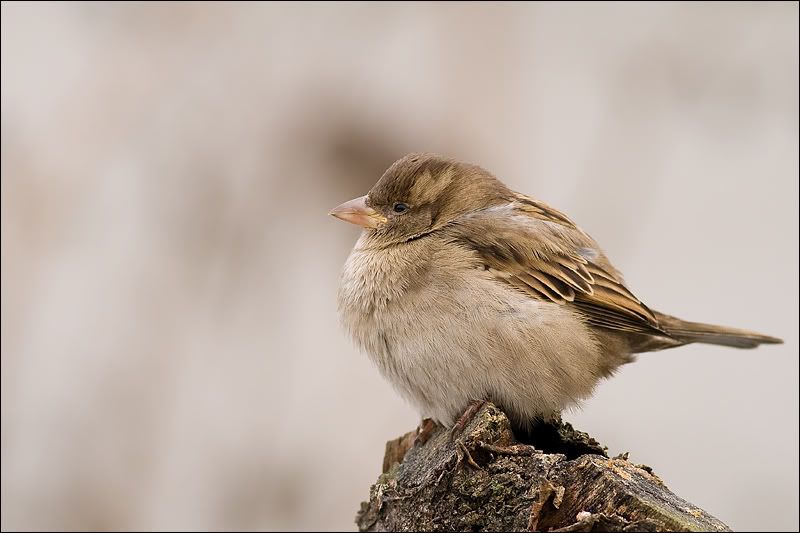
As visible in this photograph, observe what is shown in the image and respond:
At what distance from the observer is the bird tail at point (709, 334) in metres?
4.25

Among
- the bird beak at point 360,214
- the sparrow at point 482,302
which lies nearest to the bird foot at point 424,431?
the sparrow at point 482,302

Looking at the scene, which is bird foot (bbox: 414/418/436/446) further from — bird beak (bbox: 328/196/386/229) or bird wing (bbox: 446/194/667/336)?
bird beak (bbox: 328/196/386/229)

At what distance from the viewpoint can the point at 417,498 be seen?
2871mm

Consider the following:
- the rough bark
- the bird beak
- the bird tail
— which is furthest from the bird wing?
the rough bark

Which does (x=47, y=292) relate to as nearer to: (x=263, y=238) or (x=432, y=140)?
(x=263, y=238)

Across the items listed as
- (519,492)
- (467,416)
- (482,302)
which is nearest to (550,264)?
(482,302)

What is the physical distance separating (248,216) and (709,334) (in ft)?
7.65

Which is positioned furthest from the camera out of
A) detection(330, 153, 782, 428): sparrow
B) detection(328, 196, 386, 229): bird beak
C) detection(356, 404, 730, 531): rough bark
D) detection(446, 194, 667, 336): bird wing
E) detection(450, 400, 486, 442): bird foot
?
detection(328, 196, 386, 229): bird beak

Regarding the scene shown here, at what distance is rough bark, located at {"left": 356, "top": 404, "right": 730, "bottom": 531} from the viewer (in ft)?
7.88

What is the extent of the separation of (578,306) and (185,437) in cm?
243

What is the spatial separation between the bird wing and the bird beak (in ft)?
1.14

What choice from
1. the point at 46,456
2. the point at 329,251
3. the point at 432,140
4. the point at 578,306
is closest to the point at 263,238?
the point at 329,251

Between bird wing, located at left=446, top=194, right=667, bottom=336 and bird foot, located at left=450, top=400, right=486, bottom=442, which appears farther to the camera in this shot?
bird wing, located at left=446, top=194, right=667, bottom=336

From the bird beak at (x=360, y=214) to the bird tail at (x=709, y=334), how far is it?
126cm
